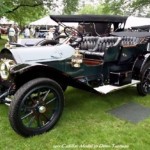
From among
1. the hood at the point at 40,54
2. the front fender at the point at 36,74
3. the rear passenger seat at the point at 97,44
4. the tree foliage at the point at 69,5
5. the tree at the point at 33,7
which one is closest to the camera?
the front fender at the point at 36,74

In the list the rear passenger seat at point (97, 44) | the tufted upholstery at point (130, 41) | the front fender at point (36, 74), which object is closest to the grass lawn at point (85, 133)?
the front fender at point (36, 74)

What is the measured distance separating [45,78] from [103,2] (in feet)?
68.3

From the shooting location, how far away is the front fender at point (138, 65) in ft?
16.5

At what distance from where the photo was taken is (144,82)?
205 inches

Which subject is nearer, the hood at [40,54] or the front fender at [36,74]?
the front fender at [36,74]

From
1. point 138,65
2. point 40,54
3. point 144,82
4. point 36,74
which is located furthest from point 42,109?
point 144,82

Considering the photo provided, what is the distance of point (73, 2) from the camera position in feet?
69.3

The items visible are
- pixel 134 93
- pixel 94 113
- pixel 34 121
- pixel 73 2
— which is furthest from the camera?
pixel 73 2

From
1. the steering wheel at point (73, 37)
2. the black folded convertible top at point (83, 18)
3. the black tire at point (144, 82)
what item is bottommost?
the black tire at point (144, 82)

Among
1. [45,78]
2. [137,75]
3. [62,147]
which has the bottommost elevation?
[62,147]

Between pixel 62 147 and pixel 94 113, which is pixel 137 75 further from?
pixel 62 147

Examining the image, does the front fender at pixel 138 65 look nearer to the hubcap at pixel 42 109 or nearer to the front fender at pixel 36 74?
the front fender at pixel 36 74

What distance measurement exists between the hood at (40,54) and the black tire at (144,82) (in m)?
1.68

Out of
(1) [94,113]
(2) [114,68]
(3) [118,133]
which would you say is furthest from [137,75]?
(3) [118,133]
